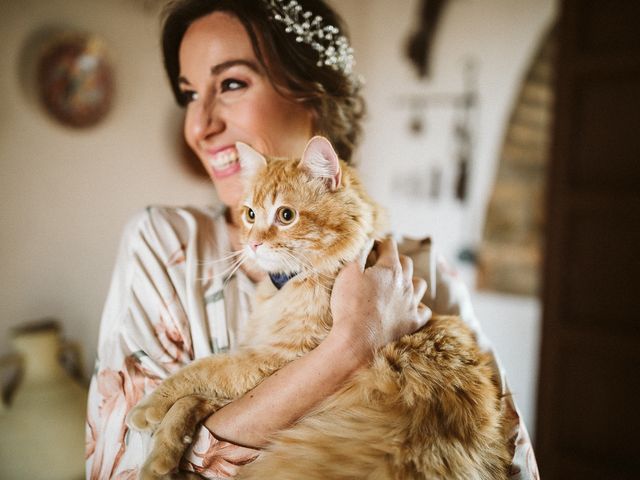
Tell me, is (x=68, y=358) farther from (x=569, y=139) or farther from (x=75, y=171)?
(x=569, y=139)

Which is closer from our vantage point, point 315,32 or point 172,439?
point 172,439

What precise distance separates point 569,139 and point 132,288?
230 cm

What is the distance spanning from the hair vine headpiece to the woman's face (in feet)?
0.32

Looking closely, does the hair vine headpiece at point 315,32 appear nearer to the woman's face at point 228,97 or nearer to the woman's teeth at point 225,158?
the woman's face at point 228,97

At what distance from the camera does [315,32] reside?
3.37 feet

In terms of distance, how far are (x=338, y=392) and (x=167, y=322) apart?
1.32 feet

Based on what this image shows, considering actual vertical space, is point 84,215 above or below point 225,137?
below

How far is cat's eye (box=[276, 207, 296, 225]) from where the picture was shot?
0.91 metres

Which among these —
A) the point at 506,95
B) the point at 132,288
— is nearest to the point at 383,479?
the point at 132,288

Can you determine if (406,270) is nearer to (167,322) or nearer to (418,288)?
(418,288)

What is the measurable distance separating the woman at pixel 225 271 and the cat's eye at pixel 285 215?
16 centimetres

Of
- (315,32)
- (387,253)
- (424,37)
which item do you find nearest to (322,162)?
(387,253)

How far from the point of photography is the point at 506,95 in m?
2.62

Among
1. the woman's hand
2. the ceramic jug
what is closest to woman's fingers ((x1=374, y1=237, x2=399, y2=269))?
the woman's hand
